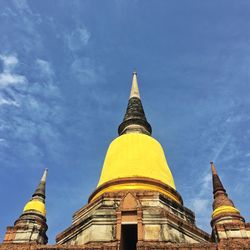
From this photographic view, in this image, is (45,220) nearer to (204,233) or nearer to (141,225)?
(141,225)

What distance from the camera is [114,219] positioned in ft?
39.6

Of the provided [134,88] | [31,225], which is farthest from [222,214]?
[134,88]

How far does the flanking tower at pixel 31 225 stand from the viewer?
41.1 feet

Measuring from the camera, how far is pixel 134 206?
11812 mm

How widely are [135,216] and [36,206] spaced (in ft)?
14.9

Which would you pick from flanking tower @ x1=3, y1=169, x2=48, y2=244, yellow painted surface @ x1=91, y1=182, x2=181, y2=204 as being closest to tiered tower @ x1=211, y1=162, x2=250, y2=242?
yellow painted surface @ x1=91, y1=182, x2=181, y2=204

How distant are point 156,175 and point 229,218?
3.56 m

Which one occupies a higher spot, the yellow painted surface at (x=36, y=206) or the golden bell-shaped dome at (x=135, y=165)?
the golden bell-shaped dome at (x=135, y=165)

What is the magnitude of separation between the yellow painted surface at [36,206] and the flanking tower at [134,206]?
51.8 inches

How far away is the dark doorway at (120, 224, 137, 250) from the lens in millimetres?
11610

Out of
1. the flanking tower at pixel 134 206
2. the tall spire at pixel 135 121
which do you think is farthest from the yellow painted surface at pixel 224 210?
the tall spire at pixel 135 121

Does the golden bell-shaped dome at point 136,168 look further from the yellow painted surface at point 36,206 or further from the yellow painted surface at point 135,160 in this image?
the yellow painted surface at point 36,206

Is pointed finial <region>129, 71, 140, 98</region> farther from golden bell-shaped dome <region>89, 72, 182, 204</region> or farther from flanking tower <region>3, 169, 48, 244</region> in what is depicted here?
flanking tower <region>3, 169, 48, 244</region>

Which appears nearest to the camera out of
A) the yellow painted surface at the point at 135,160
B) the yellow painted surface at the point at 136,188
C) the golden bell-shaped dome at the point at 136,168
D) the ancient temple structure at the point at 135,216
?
the ancient temple structure at the point at 135,216
